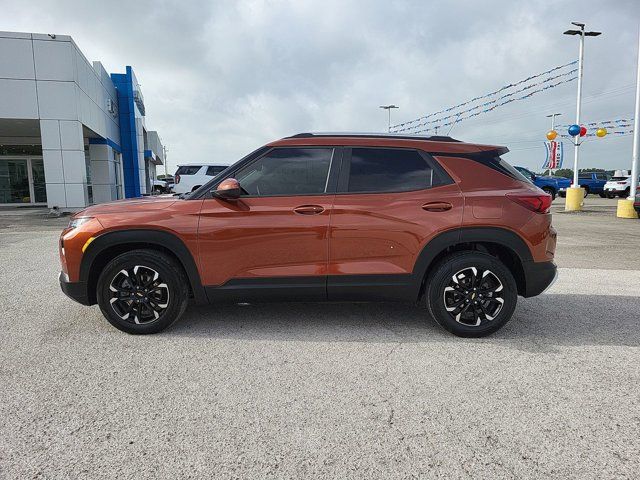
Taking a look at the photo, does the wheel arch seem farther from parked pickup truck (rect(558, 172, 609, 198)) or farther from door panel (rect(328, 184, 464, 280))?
parked pickup truck (rect(558, 172, 609, 198))

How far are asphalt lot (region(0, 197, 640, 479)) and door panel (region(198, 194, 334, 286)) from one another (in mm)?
615

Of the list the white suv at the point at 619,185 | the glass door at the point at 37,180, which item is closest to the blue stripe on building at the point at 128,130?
the glass door at the point at 37,180

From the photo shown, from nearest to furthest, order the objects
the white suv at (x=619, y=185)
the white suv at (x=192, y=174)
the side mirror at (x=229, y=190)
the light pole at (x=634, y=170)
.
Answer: the side mirror at (x=229, y=190), the light pole at (x=634, y=170), the white suv at (x=192, y=174), the white suv at (x=619, y=185)

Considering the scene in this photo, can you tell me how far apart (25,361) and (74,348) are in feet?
1.16

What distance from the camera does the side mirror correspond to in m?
3.81

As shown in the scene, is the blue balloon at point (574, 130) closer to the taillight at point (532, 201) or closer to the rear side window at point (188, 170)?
the rear side window at point (188, 170)

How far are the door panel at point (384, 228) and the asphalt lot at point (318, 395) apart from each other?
2.13ft

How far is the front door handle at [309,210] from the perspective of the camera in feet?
12.9

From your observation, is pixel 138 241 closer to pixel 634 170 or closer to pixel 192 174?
pixel 192 174

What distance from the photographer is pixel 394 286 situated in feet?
13.1

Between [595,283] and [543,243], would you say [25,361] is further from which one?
[595,283]

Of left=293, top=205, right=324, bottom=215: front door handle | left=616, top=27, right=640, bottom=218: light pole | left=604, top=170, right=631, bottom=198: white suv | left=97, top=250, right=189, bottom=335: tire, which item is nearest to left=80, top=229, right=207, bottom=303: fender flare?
left=97, top=250, right=189, bottom=335: tire

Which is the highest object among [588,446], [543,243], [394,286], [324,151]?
[324,151]

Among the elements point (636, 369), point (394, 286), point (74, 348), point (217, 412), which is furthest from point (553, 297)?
point (74, 348)
